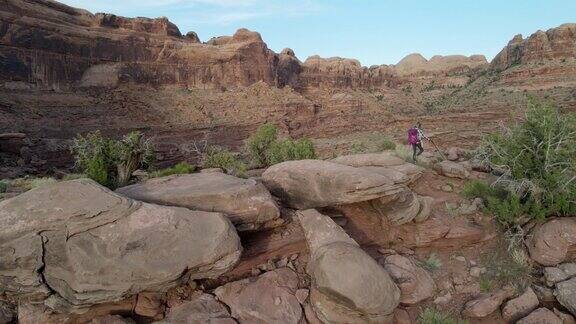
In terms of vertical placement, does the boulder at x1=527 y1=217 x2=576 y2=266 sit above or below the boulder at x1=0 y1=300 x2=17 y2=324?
above

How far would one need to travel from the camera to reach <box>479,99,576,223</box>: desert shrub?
6996 millimetres

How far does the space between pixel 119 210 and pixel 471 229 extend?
650cm

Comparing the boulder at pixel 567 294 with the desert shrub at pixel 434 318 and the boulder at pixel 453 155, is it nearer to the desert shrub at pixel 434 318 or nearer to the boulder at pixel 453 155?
the desert shrub at pixel 434 318

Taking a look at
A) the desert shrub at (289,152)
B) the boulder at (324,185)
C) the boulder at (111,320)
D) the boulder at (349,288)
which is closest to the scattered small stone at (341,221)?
the boulder at (324,185)

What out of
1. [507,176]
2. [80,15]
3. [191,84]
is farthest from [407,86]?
[507,176]

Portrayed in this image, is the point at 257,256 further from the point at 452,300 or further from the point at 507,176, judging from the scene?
the point at 507,176

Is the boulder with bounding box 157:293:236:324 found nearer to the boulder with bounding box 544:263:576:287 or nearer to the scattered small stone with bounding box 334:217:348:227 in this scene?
the scattered small stone with bounding box 334:217:348:227

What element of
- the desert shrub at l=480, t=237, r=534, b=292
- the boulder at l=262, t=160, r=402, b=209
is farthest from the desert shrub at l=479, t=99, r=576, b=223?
the boulder at l=262, t=160, r=402, b=209

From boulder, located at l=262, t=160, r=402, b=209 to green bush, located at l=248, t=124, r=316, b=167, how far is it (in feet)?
28.6

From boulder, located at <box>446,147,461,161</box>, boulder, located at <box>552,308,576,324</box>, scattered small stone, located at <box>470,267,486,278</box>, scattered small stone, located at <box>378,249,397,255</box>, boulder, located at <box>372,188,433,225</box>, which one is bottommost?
boulder, located at <box>552,308,576,324</box>

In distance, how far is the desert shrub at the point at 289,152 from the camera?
16.7 m

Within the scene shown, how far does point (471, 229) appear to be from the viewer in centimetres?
730

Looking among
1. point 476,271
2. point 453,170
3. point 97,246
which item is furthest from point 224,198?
point 453,170

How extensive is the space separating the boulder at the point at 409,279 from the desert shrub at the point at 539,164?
238 cm
